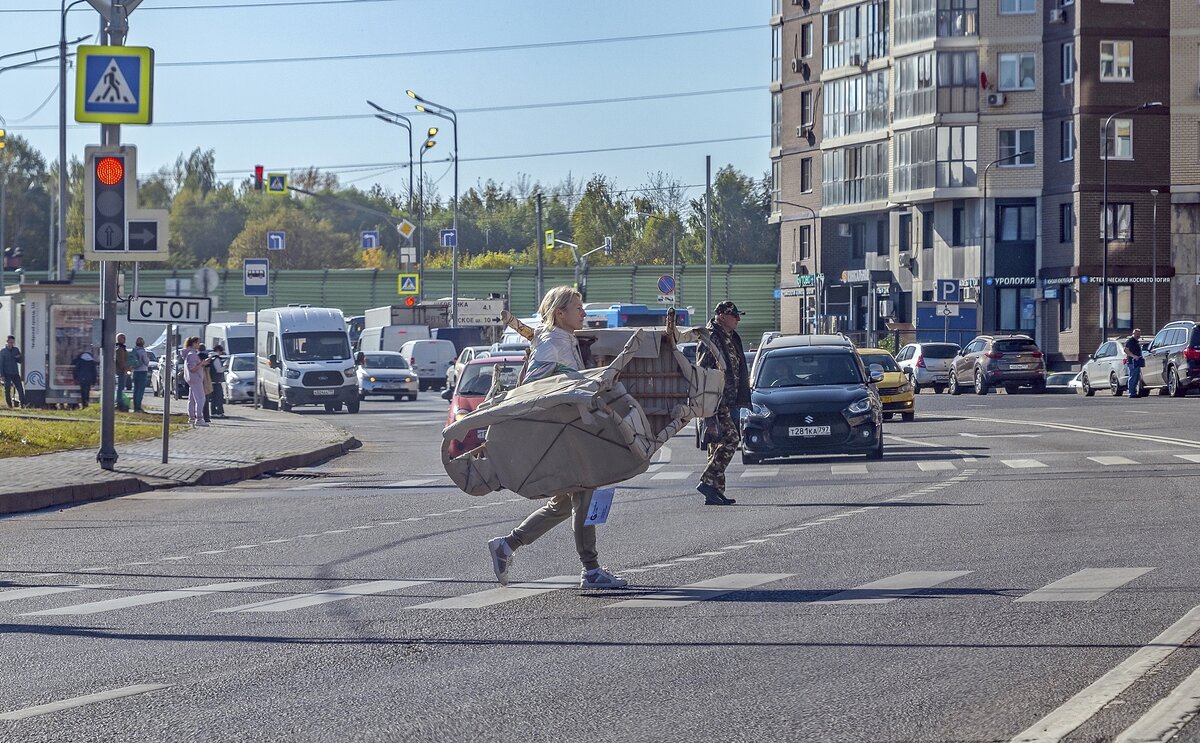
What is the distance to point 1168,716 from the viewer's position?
621 centimetres

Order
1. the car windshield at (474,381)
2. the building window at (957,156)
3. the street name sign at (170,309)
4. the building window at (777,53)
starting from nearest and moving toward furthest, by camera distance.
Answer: the street name sign at (170,309)
the car windshield at (474,381)
the building window at (957,156)
the building window at (777,53)

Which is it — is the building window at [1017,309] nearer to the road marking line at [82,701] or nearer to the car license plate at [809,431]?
the car license plate at [809,431]

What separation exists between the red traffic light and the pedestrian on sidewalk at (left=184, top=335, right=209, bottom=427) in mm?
13766

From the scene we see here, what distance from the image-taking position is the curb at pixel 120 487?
17.9 m

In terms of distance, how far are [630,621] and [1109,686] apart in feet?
9.06

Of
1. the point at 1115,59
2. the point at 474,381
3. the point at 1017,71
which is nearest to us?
the point at 474,381

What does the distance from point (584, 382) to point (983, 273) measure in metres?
63.8

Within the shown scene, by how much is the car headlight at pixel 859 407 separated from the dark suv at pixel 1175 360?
2327 cm

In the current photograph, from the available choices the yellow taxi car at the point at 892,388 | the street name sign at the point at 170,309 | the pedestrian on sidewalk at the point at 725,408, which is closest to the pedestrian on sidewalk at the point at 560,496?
the pedestrian on sidewalk at the point at 725,408

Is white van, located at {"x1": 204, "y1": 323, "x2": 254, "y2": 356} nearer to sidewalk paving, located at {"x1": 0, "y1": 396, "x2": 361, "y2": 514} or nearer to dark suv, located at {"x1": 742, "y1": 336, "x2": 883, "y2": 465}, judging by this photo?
sidewalk paving, located at {"x1": 0, "y1": 396, "x2": 361, "y2": 514}

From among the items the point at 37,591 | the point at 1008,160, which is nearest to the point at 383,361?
the point at 1008,160

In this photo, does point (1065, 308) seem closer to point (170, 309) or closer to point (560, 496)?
point (170, 309)

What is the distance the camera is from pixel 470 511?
16922mm

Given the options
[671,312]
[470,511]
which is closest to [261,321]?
[470,511]
